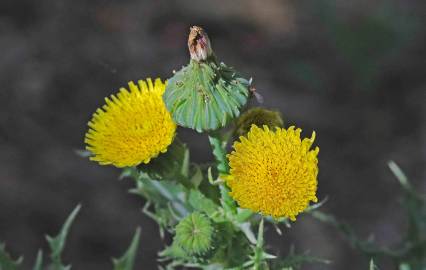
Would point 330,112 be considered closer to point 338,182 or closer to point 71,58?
point 338,182

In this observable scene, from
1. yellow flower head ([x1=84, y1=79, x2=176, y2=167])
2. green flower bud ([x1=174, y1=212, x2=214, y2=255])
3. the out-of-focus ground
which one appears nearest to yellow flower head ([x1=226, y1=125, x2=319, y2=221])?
green flower bud ([x1=174, y1=212, x2=214, y2=255])

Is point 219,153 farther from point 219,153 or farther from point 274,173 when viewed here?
point 274,173

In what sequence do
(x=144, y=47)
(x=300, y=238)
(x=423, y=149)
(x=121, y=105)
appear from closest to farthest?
(x=121, y=105) → (x=300, y=238) → (x=423, y=149) → (x=144, y=47)

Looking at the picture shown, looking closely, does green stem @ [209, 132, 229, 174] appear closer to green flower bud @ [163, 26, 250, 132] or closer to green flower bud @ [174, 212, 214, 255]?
green flower bud @ [163, 26, 250, 132]

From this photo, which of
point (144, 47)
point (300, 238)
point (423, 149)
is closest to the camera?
point (300, 238)

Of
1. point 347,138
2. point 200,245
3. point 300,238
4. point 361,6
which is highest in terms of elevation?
point 361,6

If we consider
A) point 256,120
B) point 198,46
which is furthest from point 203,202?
point 198,46

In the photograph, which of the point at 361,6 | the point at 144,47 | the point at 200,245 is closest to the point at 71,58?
the point at 144,47
